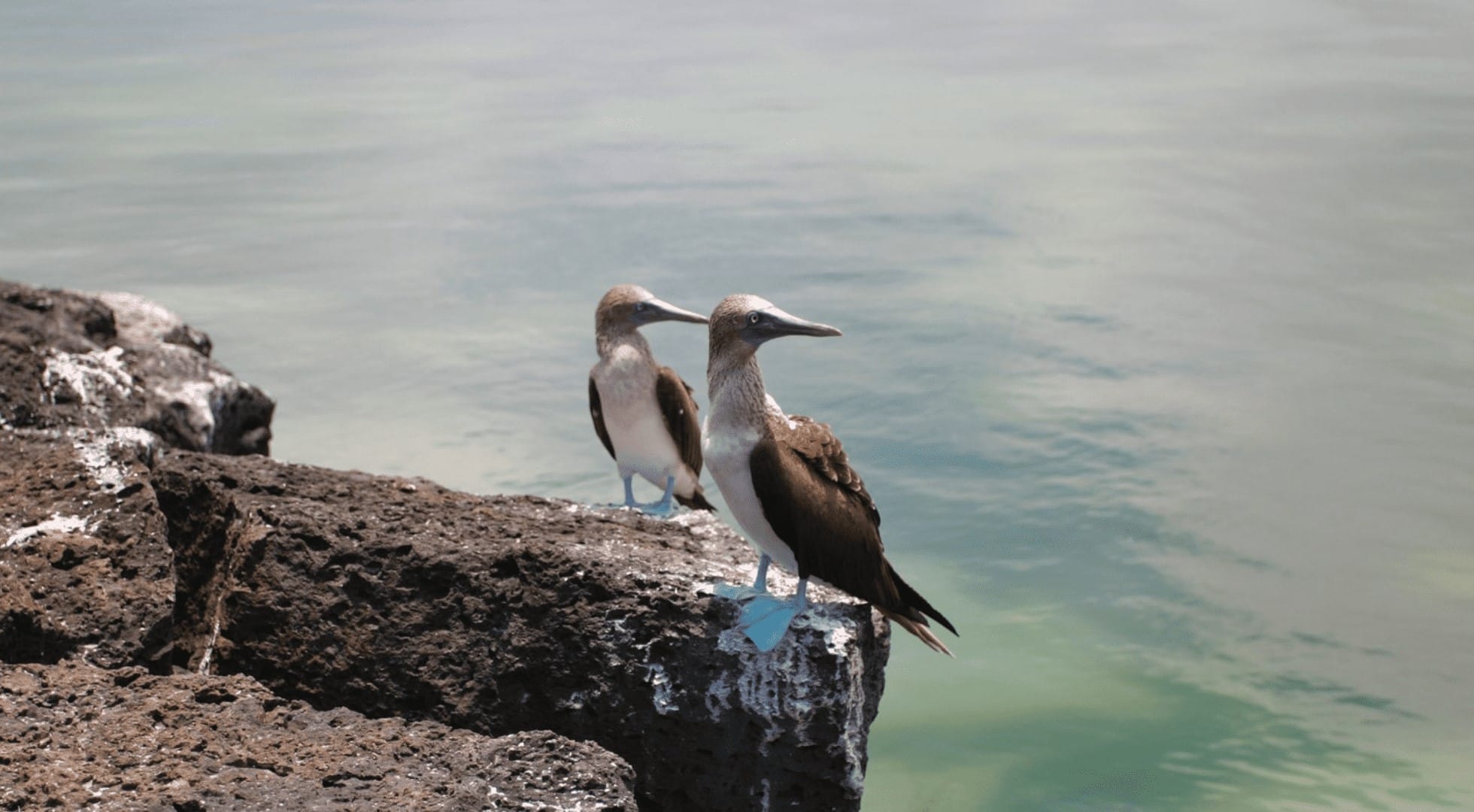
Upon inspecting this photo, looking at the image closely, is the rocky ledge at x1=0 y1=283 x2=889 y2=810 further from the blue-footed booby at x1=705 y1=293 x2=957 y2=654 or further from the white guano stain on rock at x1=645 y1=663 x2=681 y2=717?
the blue-footed booby at x1=705 y1=293 x2=957 y2=654

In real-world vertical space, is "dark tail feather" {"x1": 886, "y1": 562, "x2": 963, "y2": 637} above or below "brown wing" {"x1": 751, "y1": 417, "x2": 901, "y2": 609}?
below

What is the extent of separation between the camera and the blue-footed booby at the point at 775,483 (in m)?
5.39

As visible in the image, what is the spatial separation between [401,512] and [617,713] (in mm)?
1245

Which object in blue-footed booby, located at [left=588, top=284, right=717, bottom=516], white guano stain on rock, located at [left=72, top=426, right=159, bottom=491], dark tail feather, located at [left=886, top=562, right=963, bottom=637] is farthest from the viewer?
blue-footed booby, located at [left=588, top=284, right=717, bottom=516]

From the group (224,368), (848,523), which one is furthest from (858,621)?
(224,368)

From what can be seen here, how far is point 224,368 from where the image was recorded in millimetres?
10195

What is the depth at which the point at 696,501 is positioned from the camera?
8008 mm

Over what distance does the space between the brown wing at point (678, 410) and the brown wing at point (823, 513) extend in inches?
71.9

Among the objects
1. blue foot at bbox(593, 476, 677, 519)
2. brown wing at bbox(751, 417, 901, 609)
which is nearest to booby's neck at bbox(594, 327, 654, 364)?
blue foot at bbox(593, 476, 677, 519)

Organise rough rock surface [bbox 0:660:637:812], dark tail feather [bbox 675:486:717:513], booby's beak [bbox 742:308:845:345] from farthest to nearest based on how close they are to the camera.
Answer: dark tail feather [bbox 675:486:717:513] < booby's beak [bbox 742:308:845:345] < rough rock surface [bbox 0:660:637:812]

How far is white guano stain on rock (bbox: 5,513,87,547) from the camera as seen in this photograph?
19.0 feet

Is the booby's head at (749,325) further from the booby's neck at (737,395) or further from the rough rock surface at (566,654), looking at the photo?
the rough rock surface at (566,654)

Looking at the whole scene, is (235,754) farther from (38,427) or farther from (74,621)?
(38,427)

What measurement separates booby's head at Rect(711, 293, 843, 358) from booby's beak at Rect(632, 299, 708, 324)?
145cm
